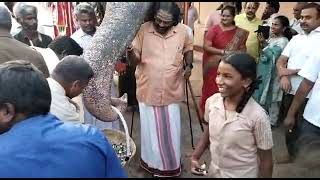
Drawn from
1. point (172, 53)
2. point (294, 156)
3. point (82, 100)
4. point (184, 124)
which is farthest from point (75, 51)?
point (184, 124)

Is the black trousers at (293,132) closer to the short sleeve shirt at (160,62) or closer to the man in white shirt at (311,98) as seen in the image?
the man in white shirt at (311,98)

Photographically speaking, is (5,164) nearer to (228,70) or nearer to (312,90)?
(228,70)

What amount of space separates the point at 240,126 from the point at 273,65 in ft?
9.07

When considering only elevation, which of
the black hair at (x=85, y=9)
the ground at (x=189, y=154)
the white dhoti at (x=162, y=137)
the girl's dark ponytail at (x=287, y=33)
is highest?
the black hair at (x=85, y=9)

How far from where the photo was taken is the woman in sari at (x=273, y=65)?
15.5 feet

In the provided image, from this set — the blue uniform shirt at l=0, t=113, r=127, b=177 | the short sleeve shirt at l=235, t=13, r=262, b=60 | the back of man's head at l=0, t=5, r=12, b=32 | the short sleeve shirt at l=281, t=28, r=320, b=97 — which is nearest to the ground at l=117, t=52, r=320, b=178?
the short sleeve shirt at l=281, t=28, r=320, b=97

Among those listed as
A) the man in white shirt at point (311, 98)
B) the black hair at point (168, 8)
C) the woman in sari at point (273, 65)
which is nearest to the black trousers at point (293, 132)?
the man in white shirt at point (311, 98)

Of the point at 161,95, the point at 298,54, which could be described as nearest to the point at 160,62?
the point at 161,95

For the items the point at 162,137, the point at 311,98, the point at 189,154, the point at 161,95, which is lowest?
the point at 189,154

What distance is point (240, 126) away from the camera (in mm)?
2195

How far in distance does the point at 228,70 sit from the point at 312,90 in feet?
3.81

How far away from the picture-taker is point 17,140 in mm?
1496

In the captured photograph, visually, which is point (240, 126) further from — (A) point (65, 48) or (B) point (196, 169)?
(A) point (65, 48)

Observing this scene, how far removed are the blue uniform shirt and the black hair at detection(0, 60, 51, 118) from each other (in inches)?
1.7
